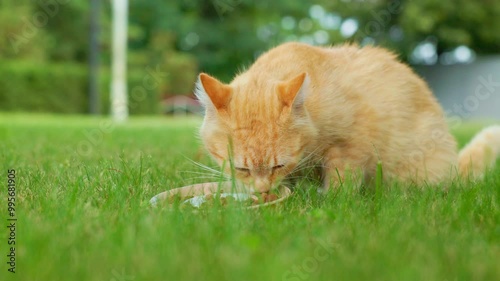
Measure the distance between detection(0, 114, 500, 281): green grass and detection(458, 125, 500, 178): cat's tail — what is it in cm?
104

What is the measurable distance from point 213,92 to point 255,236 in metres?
1.09

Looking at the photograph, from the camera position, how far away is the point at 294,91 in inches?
105

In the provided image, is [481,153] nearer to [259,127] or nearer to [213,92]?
[259,127]

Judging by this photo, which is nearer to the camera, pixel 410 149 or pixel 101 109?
pixel 410 149

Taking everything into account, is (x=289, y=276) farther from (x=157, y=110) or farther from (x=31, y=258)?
(x=157, y=110)

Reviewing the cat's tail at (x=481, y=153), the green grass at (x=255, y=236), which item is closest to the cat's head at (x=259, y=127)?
the green grass at (x=255, y=236)

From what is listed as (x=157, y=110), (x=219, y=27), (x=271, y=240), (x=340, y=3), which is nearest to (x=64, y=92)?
(x=157, y=110)

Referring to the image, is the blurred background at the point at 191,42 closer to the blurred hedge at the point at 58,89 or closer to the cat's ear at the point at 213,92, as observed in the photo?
the blurred hedge at the point at 58,89

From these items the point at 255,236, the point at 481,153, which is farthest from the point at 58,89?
the point at 255,236

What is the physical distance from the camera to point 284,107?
2705mm

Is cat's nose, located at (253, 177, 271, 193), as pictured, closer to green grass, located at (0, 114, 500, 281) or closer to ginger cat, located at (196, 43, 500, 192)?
ginger cat, located at (196, 43, 500, 192)

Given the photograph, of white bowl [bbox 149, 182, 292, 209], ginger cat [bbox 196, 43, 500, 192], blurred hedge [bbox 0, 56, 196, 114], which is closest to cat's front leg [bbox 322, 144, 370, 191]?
ginger cat [bbox 196, 43, 500, 192]

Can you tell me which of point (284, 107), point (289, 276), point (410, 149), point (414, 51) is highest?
point (414, 51)

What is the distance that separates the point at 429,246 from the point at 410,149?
1.75m
